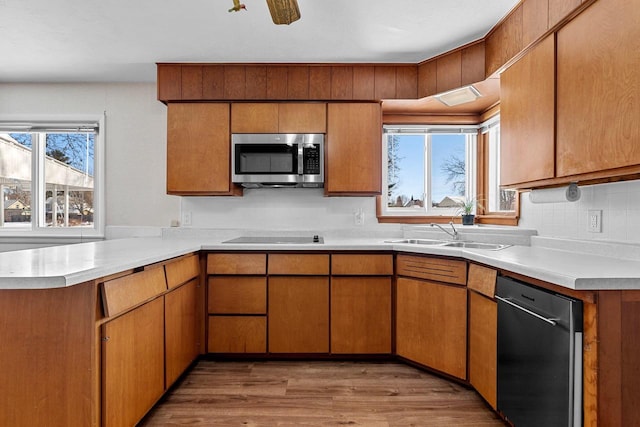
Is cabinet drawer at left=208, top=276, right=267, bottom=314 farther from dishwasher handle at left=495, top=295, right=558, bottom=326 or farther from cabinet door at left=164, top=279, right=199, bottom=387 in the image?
dishwasher handle at left=495, top=295, right=558, bottom=326

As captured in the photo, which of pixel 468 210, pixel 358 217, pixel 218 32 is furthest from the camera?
pixel 358 217

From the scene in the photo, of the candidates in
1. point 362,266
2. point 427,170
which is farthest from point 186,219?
point 427,170

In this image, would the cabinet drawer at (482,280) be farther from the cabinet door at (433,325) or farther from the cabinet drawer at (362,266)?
the cabinet drawer at (362,266)

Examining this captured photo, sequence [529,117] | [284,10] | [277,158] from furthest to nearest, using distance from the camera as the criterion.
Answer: [277,158] → [529,117] → [284,10]

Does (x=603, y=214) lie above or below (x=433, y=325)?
above

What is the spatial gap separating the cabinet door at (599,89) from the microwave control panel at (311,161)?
169 centimetres

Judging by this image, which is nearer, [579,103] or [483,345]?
[579,103]

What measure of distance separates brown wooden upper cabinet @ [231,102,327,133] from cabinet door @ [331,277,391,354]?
1.27 metres

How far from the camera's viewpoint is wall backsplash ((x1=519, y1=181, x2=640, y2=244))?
1.80 metres

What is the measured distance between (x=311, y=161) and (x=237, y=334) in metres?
1.44

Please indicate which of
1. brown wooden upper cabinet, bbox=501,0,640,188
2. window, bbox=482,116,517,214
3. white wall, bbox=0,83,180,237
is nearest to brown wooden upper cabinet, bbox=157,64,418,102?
white wall, bbox=0,83,180,237

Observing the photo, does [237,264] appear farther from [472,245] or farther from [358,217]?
[472,245]

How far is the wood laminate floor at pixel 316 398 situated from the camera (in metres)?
1.96

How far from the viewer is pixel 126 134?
346 centimetres
